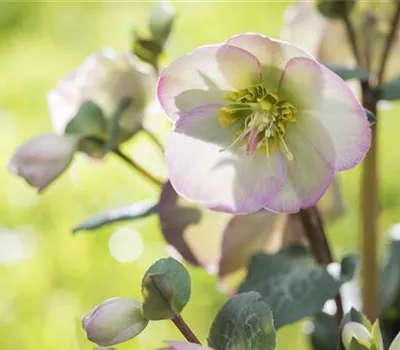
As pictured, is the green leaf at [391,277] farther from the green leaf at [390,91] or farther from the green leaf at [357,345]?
the green leaf at [357,345]

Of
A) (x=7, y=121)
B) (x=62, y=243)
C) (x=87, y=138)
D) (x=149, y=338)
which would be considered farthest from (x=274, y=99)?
(x=7, y=121)

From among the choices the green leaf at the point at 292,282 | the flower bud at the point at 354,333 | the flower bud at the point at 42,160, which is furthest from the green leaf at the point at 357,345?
the flower bud at the point at 42,160

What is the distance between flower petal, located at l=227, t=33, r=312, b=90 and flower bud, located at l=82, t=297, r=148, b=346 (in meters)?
0.14

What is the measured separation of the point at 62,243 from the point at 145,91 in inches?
16.7

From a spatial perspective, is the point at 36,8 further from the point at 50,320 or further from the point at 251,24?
the point at 50,320

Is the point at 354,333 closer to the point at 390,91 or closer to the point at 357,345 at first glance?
the point at 357,345

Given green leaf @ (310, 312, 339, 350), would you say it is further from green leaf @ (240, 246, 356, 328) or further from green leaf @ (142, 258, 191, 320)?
green leaf @ (142, 258, 191, 320)

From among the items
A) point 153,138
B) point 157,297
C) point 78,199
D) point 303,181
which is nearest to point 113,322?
point 157,297

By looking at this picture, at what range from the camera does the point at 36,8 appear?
5.21 ft

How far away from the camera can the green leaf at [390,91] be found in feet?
1.81

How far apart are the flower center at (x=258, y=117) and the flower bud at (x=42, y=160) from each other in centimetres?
11

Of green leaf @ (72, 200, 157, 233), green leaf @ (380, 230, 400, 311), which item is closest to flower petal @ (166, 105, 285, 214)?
green leaf @ (72, 200, 157, 233)

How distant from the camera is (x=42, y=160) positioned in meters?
0.55

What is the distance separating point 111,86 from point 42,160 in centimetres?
9
